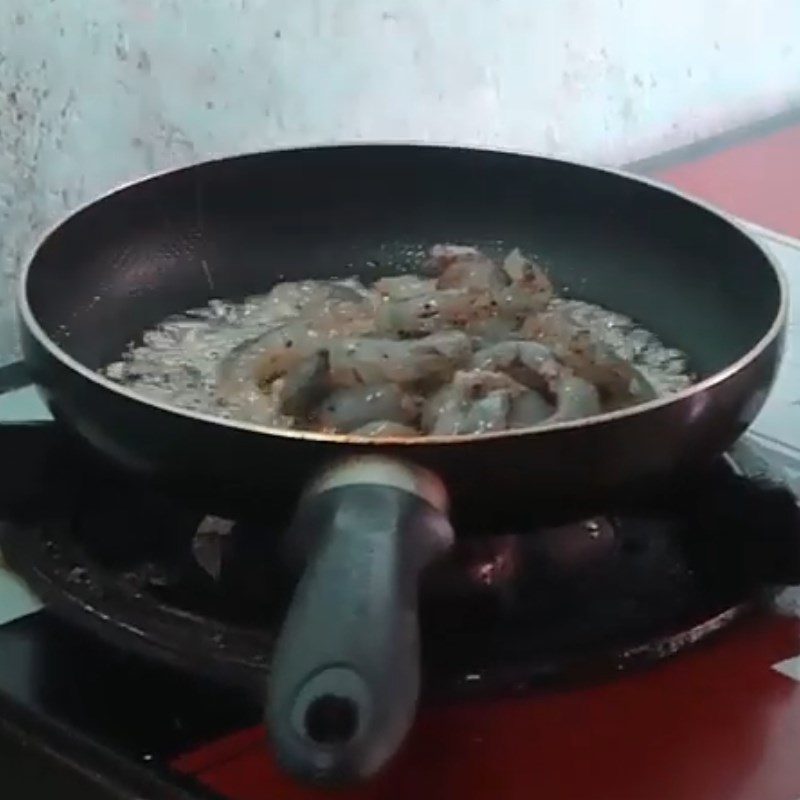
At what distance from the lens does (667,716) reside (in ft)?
1.90

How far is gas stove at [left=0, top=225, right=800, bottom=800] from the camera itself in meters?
0.55

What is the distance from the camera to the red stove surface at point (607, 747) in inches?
21.3

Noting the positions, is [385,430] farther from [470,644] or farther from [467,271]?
[467,271]

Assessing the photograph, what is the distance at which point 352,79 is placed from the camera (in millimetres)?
1010

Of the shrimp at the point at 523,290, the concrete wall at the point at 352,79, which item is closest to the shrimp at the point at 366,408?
the shrimp at the point at 523,290

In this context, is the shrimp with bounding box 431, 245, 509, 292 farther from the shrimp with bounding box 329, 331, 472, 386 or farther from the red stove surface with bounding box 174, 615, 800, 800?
the red stove surface with bounding box 174, 615, 800, 800

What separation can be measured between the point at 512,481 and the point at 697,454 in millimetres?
81

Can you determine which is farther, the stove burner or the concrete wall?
the concrete wall

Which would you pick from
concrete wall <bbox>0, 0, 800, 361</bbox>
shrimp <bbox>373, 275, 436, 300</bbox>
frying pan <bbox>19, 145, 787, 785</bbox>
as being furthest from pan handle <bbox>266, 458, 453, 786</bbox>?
concrete wall <bbox>0, 0, 800, 361</bbox>

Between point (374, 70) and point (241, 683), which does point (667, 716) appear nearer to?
point (241, 683)

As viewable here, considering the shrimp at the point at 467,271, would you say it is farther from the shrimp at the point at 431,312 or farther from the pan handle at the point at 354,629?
the pan handle at the point at 354,629

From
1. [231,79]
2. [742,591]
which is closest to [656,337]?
[742,591]

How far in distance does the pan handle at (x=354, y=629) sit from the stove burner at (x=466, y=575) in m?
0.07

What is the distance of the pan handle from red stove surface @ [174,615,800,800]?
69mm
